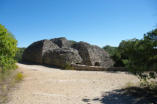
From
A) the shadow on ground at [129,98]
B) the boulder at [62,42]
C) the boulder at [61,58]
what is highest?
the boulder at [62,42]

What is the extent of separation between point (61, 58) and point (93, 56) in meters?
4.96

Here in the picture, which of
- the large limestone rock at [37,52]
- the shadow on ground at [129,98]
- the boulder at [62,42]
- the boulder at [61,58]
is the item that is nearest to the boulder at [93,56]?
the boulder at [61,58]

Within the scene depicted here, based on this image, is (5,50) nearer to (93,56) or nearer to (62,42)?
(93,56)

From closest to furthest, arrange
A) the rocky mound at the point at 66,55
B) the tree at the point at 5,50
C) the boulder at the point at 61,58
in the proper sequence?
the tree at the point at 5,50 → the boulder at the point at 61,58 → the rocky mound at the point at 66,55

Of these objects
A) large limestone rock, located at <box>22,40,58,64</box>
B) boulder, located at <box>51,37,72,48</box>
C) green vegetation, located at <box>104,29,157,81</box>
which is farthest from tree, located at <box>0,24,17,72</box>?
boulder, located at <box>51,37,72,48</box>

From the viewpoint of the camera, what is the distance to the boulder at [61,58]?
1529cm

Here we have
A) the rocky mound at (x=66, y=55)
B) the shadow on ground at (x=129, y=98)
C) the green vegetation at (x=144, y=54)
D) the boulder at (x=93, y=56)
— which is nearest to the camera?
the shadow on ground at (x=129, y=98)

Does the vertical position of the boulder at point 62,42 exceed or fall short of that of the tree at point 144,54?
it exceeds it

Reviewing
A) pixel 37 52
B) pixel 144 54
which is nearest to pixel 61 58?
pixel 37 52

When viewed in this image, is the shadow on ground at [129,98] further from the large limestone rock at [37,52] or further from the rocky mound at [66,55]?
the large limestone rock at [37,52]

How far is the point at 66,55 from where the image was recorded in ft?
51.6

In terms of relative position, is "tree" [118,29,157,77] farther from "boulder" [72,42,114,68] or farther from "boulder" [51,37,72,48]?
"boulder" [51,37,72,48]

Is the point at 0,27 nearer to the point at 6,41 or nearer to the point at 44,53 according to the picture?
the point at 6,41

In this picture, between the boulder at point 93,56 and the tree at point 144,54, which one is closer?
the tree at point 144,54
